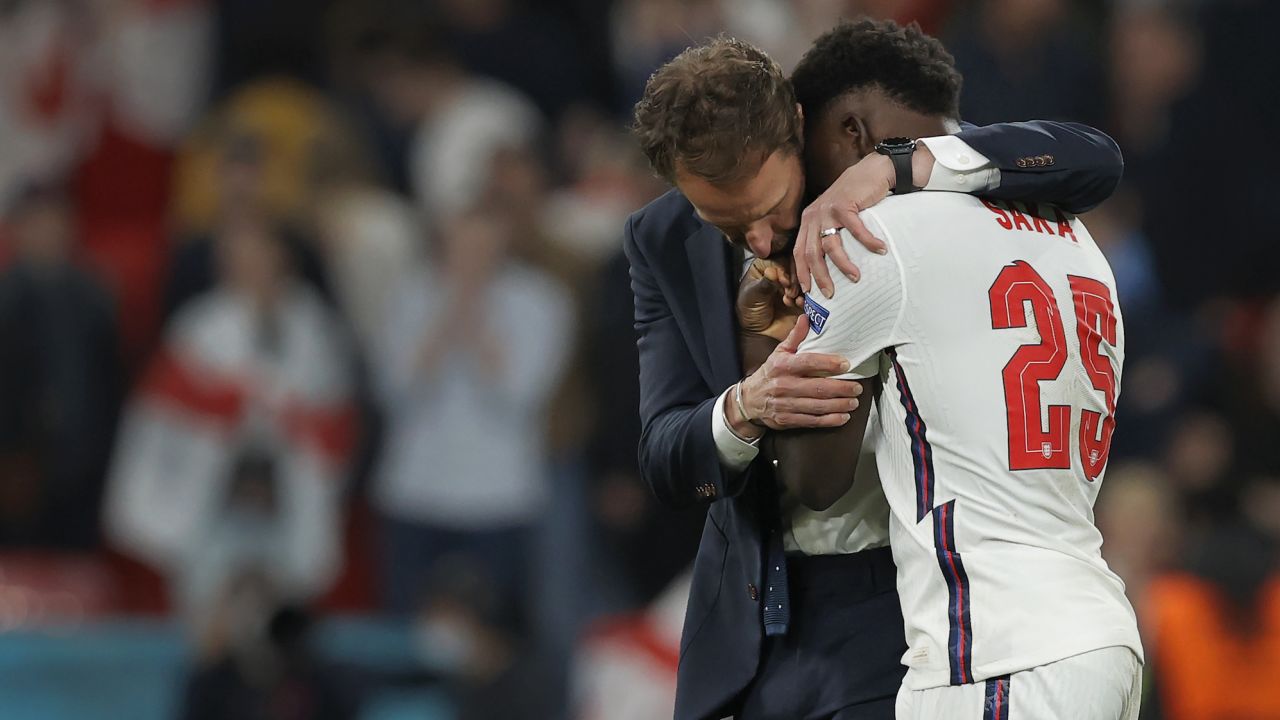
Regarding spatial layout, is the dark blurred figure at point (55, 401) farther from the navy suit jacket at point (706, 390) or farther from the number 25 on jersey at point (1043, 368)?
the number 25 on jersey at point (1043, 368)

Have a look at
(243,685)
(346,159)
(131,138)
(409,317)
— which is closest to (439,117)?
(346,159)

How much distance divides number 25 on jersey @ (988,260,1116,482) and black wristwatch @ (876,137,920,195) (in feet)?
0.65

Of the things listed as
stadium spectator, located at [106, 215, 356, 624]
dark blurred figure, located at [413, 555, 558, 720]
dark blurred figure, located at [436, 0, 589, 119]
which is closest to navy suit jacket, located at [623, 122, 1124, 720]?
dark blurred figure, located at [413, 555, 558, 720]

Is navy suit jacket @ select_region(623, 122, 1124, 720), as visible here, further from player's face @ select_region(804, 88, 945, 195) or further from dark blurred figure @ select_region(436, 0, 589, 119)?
dark blurred figure @ select_region(436, 0, 589, 119)

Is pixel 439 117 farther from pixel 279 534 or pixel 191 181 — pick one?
pixel 279 534

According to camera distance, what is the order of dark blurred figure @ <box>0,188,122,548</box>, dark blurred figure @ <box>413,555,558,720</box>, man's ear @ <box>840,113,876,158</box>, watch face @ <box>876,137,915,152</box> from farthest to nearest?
1. dark blurred figure @ <box>0,188,122,548</box>
2. dark blurred figure @ <box>413,555,558,720</box>
3. man's ear @ <box>840,113,876,158</box>
4. watch face @ <box>876,137,915,152</box>

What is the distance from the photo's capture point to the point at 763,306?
2.98 m

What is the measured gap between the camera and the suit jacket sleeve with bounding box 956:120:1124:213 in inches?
109

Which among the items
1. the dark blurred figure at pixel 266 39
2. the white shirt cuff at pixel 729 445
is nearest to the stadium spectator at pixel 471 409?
the dark blurred figure at pixel 266 39

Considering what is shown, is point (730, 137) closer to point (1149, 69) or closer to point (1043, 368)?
point (1043, 368)

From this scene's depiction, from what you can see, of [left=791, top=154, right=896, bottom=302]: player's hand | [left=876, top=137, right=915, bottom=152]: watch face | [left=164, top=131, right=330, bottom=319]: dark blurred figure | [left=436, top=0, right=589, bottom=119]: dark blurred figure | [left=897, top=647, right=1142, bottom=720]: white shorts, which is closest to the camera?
[left=897, top=647, right=1142, bottom=720]: white shorts

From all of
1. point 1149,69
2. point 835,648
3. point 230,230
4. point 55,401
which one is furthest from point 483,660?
point 835,648

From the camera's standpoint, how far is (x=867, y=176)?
2.74 meters

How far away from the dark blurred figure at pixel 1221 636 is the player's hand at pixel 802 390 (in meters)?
3.90
